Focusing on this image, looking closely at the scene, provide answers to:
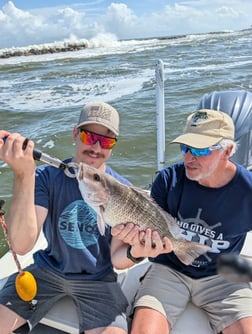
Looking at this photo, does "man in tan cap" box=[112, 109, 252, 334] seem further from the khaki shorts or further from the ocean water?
the ocean water

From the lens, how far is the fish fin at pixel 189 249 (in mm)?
2455

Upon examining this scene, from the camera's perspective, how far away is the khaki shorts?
258 centimetres

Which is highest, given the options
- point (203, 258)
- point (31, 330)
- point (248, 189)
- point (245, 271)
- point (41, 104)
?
point (245, 271)

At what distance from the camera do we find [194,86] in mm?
14766

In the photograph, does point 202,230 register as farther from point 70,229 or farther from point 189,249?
point 70,229

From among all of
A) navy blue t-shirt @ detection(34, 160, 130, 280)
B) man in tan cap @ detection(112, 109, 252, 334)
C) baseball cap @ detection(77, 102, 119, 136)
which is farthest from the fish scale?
baseball cap @ detection(77, 102, 119, 136)

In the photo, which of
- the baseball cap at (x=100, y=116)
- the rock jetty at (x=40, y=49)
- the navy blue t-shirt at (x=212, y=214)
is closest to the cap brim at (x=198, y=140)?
the navy blue t-shirt at (x=212, y=214)

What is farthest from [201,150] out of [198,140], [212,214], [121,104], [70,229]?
[121,104]

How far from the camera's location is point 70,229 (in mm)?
2656

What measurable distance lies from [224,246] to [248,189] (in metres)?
0.43

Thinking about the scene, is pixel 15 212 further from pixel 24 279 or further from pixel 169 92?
pixel 169 92

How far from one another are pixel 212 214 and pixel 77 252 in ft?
3.14

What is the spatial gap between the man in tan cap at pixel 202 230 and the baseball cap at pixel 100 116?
0.45 metres

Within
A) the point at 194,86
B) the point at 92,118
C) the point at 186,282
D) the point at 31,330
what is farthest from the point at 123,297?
the point at 194,86
